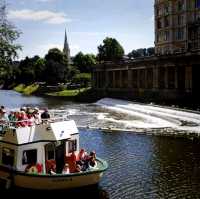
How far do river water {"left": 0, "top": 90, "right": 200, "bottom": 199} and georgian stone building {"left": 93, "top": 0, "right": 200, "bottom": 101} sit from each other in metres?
36.1

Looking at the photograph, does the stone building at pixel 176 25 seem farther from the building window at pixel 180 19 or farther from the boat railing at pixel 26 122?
the boat railing at pixel 26 122

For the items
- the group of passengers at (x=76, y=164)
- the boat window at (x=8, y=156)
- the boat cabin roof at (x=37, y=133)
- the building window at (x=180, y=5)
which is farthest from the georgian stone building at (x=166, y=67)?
the boat window at (x=8, y=156)

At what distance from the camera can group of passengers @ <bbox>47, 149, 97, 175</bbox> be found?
29.5 metres

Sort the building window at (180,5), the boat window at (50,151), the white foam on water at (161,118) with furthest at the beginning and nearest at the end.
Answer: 1. the building window at (180,5)
2. the white foam on water at (161,118)
3. the boat window at (50,151)

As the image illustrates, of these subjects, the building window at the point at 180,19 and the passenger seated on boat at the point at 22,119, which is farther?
the building window at the point at 180,19

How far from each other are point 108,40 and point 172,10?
203 ft

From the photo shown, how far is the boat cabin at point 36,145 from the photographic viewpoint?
29.0 metres

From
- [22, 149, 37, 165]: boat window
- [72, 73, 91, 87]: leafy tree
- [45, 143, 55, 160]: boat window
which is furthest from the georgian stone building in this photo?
[22, 149, 37, 165]: boat window

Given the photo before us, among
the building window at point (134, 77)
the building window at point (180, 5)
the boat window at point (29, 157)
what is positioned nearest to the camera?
the boat window at point (29, 157)

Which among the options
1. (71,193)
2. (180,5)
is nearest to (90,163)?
(71,193)

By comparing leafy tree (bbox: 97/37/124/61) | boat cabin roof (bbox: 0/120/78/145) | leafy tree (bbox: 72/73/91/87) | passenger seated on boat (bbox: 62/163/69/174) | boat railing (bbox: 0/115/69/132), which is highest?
leafy tree (bbox: 97/37/124/61)

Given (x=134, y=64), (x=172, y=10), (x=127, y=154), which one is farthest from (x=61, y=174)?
(x=172, y=10)

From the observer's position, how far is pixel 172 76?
101625mm

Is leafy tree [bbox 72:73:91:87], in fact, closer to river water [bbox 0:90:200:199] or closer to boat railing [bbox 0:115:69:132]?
river water [bbox 0:90:200:199]
